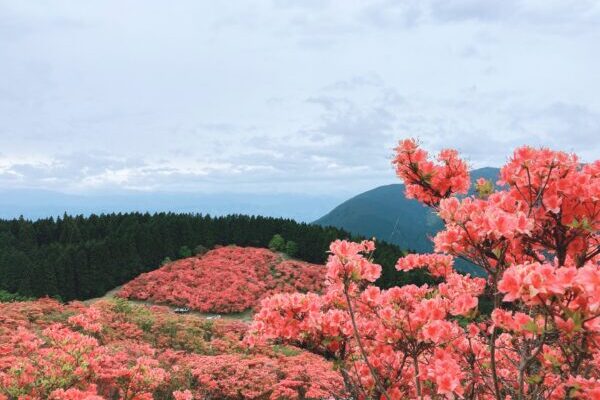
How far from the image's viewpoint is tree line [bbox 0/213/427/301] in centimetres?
2786

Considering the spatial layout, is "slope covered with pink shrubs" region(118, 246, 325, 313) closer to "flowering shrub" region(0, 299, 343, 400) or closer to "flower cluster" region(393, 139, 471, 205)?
"flowering shrub" region(0, 299, 343, 400)

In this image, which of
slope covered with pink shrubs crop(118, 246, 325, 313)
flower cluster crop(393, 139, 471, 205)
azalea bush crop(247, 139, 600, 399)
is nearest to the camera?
azalea bush crop(247, 139, 600, 399)

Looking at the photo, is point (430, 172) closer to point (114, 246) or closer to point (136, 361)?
point (136, 361)

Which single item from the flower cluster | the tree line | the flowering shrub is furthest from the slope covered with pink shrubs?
the flower cluster

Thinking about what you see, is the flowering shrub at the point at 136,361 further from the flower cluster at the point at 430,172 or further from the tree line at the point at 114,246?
the tree line at the point at 114,246

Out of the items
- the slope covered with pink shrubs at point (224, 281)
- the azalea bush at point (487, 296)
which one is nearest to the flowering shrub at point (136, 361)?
the azalea bush at point (487, 296)

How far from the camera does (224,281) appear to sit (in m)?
27.1

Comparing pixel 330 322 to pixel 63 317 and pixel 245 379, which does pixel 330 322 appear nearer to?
pixel 245 379

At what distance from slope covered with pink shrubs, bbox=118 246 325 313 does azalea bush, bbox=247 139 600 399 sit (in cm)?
2109

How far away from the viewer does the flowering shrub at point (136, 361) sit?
5496 millimetres

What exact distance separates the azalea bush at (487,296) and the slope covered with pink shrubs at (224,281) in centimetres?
2109

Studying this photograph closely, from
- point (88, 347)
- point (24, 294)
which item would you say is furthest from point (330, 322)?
point (24, 294)

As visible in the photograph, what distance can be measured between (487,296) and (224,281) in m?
24.7

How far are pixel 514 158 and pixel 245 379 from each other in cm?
857
